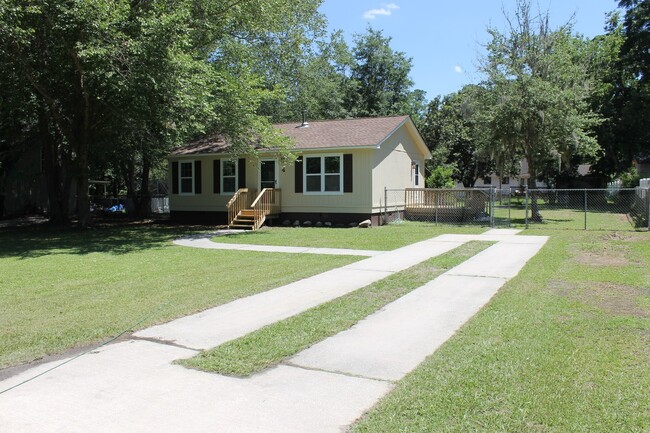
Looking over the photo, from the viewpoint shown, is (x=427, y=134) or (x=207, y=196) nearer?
(x=207, y=196)

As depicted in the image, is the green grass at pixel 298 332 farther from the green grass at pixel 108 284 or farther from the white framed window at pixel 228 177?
the white framed window at pixel 228 177

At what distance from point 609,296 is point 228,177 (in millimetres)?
16786

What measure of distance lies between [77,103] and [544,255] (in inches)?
634

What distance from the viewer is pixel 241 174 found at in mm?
21016

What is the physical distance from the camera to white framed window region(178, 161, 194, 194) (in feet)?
73.4

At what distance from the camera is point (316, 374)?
168 inches

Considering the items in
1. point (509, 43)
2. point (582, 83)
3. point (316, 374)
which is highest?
point (509, 43)

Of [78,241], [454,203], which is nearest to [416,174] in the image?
[454,203]

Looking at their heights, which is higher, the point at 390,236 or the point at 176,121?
the point at 176,121

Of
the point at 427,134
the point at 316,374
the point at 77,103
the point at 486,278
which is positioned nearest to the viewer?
the point at 316,374

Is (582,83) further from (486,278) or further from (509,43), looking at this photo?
(486,278)

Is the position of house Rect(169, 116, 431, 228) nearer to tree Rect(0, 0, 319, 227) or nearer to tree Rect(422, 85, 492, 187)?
tree Rect(0, 0, 319, 227)

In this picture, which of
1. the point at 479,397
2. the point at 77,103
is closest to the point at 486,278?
the point at 479,397

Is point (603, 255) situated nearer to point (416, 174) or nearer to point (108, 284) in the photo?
point (108, 284)
